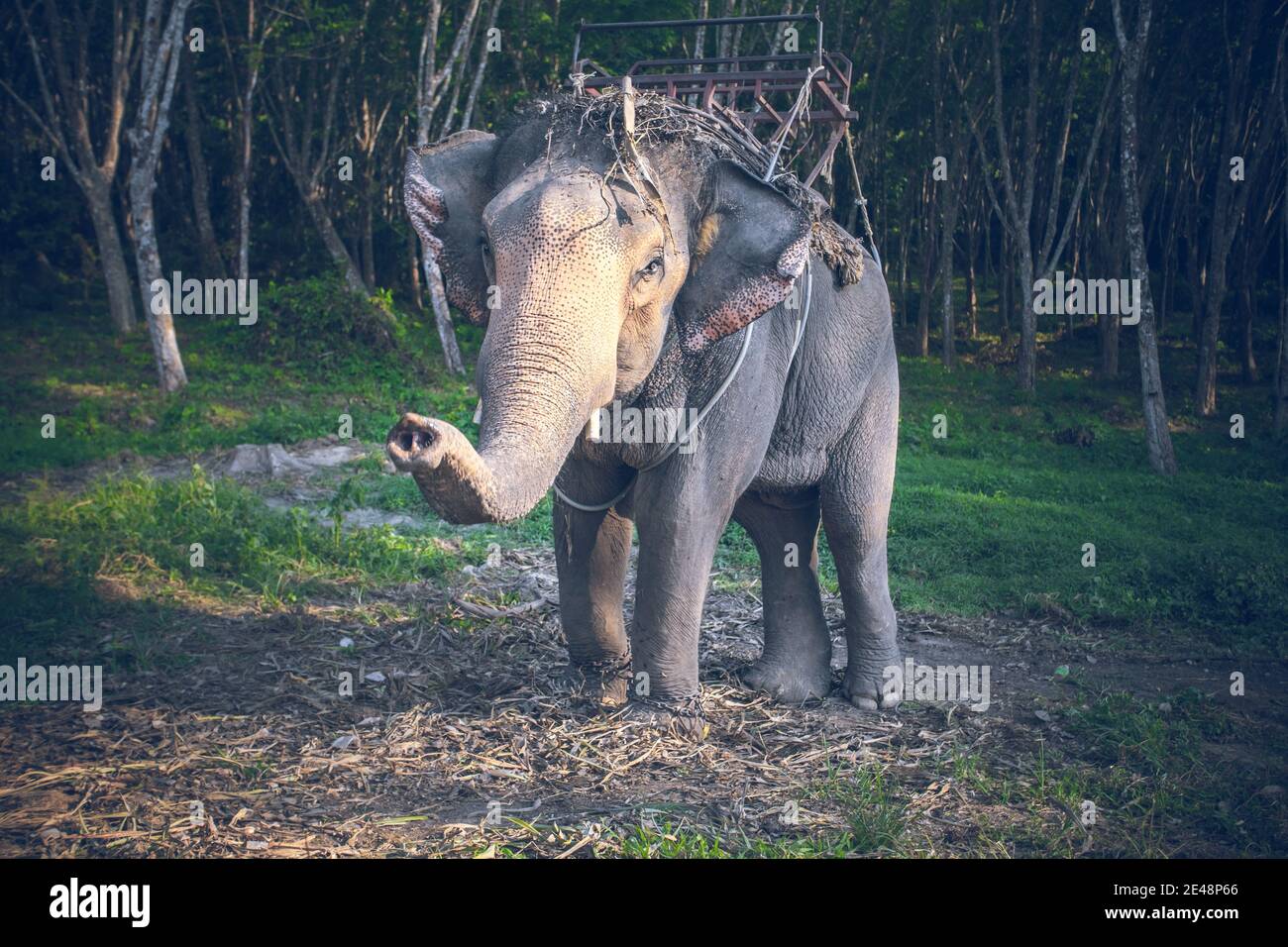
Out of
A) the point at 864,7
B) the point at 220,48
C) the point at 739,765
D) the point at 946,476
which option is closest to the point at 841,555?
the point at 739,765

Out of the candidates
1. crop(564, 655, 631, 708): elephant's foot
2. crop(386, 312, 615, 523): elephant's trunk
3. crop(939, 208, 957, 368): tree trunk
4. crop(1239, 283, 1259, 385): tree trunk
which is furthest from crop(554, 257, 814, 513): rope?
crop(1239, 283, 1259, 385): tree trunk

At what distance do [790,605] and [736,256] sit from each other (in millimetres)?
2405

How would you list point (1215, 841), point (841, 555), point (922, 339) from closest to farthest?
point (1215, 841), point (841, 555), point (922, 339)

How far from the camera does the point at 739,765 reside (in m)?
5.67

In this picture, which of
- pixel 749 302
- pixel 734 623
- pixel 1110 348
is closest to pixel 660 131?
pixel 749 302

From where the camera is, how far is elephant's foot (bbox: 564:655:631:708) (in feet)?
20.2

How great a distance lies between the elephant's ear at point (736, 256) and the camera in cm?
508

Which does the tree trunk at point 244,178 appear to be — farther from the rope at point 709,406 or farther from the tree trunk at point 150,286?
the rope at point 709,406

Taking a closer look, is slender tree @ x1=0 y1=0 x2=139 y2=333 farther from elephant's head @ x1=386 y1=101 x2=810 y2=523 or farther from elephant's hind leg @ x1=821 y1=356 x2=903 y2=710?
elephant's hind leg @ x1=821 y1=356 x2=903 y2=710

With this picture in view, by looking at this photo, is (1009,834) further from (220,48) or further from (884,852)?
(220,48)

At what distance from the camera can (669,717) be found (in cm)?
582

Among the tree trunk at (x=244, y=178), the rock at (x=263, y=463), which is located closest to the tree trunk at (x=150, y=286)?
the rock at (x=263, y=463)

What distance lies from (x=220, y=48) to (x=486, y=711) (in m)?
21.3

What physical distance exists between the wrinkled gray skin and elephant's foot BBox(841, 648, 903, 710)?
1cm
